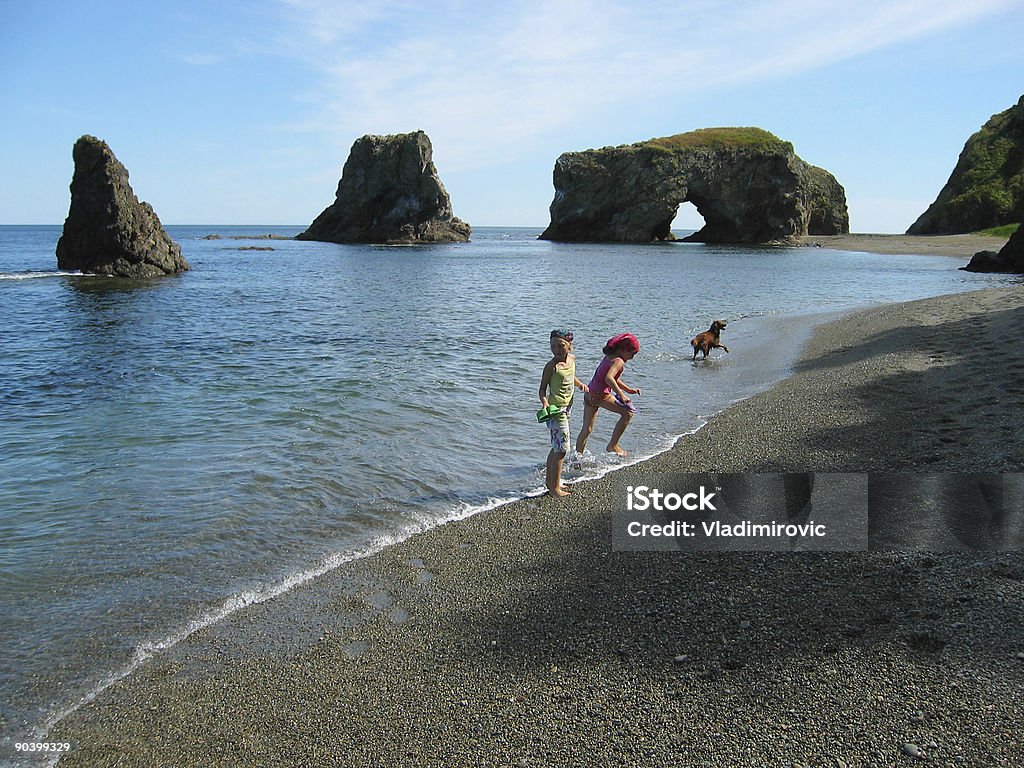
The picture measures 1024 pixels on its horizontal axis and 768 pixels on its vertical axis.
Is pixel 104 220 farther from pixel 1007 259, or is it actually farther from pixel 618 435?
pixel 1007 259

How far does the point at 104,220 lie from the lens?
44.5 meters

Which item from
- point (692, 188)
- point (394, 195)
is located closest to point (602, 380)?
point (394, 195)

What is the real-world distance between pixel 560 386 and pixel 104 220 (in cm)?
4736

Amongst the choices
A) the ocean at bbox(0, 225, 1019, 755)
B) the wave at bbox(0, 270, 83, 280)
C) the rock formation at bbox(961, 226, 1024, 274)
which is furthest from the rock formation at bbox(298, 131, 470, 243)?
the ocean at bbox(0, 225, 1019, 755)

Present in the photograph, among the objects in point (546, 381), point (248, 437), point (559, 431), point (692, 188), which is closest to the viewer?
point (559, 431)

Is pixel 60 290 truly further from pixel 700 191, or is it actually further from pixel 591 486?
pixel 700 191

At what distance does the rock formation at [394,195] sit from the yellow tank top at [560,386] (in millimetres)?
96964

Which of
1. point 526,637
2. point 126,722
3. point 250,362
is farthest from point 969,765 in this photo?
point 250,362

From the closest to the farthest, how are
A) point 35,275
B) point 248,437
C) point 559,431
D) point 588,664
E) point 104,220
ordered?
point 588,664, point 559,431, point 248,437, point 104,220, point 35,275

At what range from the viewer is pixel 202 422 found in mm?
11680

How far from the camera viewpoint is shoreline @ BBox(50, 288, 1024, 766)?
3.58 meters

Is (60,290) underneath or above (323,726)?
above

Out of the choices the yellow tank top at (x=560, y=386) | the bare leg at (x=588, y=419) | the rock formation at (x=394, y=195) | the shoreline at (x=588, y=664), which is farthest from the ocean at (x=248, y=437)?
the rock formation at (x=394, y=195)

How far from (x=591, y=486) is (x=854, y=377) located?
23.4 feet
